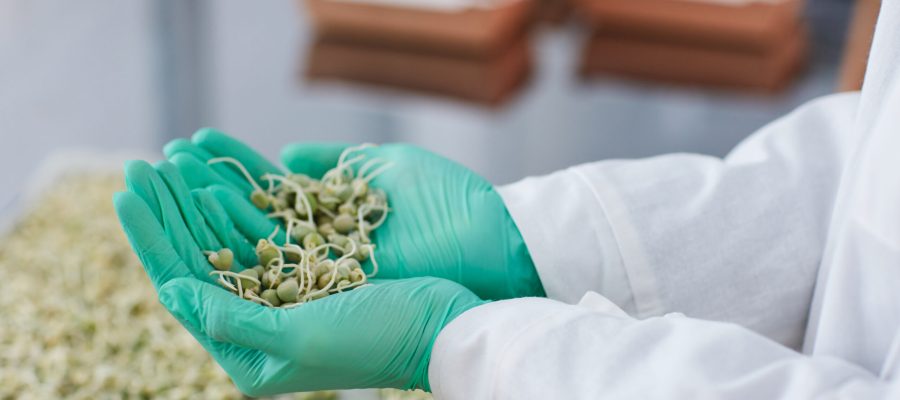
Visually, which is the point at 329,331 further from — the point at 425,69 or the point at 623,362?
the point at 425,69

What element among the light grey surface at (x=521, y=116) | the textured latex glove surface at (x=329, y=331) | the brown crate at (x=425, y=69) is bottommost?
the light grey surface at (x=521, y=116)

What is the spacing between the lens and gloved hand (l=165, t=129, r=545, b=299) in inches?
38.8

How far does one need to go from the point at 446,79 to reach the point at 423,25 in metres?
0.18

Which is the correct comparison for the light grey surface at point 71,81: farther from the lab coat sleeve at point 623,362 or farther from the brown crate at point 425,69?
the lab coat sleeve at point 623,362

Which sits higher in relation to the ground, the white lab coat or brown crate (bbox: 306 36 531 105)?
the white lab coat

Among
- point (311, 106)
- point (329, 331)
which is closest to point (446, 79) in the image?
point (311, 106)

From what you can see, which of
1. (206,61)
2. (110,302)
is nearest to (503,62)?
(206,61)

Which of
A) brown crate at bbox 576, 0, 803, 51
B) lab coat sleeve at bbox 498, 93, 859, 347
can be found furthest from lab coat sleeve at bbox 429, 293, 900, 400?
brown crate at bbox 576, 0, 803, 51

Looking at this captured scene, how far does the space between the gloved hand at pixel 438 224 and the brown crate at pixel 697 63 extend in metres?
1.73

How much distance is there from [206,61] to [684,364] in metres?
2.24

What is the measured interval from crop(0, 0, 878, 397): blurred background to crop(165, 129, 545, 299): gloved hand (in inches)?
49.9

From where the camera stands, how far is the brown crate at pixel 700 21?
255cm

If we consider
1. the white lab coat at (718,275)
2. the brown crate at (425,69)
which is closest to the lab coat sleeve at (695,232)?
the white lab coat at (718,275)

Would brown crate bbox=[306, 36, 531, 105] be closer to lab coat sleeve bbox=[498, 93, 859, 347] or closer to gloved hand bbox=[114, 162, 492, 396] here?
lab coat sleeve bbox=[498, 93, 859, 347]
